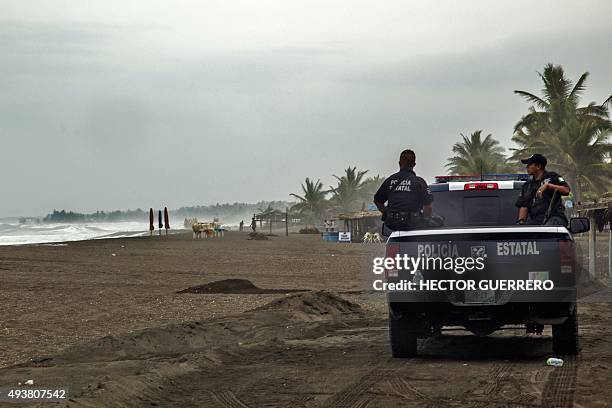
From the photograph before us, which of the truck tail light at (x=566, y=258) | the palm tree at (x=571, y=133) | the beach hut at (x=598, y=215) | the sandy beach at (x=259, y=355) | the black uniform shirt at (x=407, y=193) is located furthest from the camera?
the palm tree at (x=571, y=133)

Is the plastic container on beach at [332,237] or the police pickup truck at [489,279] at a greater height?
the police pickup truck at [489,279]

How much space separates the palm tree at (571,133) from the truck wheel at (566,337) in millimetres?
40274

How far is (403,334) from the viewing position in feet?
29.2

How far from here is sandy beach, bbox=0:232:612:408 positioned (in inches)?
280

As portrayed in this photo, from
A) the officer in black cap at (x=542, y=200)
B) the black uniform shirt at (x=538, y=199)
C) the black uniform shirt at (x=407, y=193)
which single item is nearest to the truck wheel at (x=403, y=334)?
the black uniform shirt at (x=407, y=193)

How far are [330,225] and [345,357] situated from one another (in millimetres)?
58520

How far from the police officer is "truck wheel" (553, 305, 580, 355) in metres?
1.81

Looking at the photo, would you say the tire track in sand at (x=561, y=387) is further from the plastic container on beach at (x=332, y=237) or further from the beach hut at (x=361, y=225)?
the beach hut at (x=361, y=225)

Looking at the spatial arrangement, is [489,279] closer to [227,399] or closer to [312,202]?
[227,399]

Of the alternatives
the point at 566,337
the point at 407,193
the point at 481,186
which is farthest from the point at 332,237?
the point at 566,337

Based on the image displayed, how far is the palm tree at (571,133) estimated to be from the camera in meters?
47.5

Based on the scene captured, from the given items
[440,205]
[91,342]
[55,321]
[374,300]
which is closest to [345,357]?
[440,205]

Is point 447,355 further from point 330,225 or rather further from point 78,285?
point 330,225

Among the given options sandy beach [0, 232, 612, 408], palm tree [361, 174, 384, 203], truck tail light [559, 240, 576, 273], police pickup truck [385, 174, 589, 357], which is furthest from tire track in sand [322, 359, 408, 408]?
palm tree [361, 174, 384, 203]
